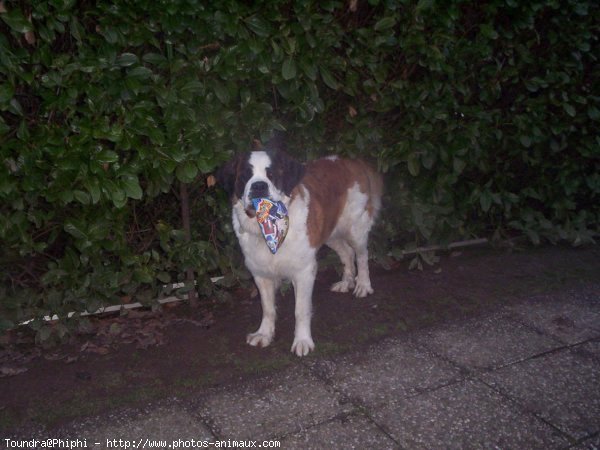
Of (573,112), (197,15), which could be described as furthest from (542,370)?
(197,15)

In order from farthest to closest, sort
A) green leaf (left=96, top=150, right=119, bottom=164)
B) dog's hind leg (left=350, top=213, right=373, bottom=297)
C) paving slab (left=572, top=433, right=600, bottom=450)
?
dog's hind leg (left=350, top=213, right=373, bottom=297) < green leaf (left=96, top=150, right=119, bottom=164) < paving slab (left=572, top=433, right=600, bottom=450)

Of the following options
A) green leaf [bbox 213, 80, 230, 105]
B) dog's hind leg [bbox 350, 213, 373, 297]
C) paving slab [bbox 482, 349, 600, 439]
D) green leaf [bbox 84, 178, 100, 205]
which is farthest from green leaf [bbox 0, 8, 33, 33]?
paving slab [bbox 482, 349, 600, 439]

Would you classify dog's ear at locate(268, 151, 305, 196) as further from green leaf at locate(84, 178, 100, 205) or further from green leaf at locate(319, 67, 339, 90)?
green leaf at locate(84, 178, 100, 205)

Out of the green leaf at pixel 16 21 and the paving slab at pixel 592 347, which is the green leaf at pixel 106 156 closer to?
the green leaf at pixel 16 21

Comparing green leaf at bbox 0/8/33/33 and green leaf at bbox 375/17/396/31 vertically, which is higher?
green leaf at bbox 375/17/396/31

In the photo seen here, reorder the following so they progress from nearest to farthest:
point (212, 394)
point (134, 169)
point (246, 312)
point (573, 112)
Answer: point (212, 394)
point (134, 169)
point (246, 312)
point (573, 112)

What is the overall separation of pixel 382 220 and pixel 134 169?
239cm

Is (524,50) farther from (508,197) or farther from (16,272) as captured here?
(16,272)

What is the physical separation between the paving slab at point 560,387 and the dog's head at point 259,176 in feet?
5.33

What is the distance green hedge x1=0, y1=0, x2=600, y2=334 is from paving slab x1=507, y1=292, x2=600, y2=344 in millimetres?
1018

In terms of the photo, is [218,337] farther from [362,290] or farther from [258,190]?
[362,290]

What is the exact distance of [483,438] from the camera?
104 inches

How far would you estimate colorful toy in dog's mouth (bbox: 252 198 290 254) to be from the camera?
132 inches

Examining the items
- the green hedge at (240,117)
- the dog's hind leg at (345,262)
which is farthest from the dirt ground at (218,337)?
the green hedge at (240,117)
